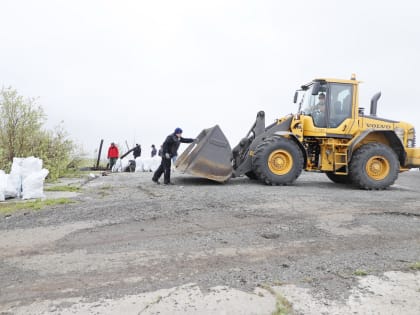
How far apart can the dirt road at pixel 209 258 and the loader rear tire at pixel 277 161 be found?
8.26 ft

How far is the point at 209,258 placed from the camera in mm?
3469

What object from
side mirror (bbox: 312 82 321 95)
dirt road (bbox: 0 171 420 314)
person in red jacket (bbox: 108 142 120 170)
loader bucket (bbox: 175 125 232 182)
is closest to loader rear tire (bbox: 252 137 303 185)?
loader bucket (bbox: 175 125 232 182)

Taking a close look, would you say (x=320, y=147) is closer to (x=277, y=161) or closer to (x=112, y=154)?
(x=277, y=161)

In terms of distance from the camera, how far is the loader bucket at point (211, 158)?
861cm

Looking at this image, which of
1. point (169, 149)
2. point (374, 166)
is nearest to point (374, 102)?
point (374, 166)

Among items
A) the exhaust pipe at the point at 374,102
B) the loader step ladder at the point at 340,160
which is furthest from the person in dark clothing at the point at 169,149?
the exhaust pipe at the point at 374,102

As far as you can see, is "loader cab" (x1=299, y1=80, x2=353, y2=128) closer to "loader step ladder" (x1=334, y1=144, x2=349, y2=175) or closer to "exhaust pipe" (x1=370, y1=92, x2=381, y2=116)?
"loader step ladder" (x1=334, y1=144, x2=349, y2=175)

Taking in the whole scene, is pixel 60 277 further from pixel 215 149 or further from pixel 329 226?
pixel 215 149

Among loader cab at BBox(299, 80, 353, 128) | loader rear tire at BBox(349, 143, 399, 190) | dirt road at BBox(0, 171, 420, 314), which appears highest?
loader cab at BBox(299, 80, 353, 128)

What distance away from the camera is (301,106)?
9.78 m

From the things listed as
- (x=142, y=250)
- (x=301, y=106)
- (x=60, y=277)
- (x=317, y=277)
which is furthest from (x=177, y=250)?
(x=301, y=106)

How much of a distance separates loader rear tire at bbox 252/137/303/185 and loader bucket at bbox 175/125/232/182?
2.49ft

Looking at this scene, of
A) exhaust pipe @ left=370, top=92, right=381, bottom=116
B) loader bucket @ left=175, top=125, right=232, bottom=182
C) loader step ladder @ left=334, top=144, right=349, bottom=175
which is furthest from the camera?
exhaust pipe @ left=370, top=92, right=381, bottom=116

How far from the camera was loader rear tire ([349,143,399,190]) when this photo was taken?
8.70 m
